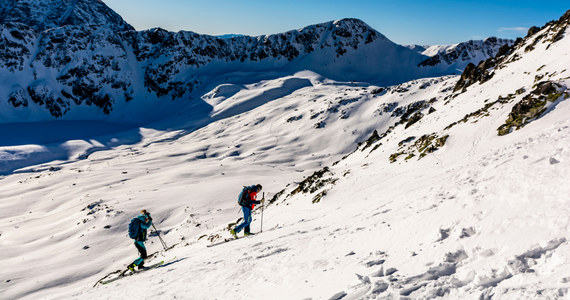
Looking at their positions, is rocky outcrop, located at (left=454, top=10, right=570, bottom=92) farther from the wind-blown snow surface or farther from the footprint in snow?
the footprint in snow

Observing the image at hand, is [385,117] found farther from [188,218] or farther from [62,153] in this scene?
[62,153]

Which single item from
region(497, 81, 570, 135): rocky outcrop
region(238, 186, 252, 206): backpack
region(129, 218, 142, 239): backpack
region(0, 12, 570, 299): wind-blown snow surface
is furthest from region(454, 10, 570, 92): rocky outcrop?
region(129, 218, 142, 239): backpack

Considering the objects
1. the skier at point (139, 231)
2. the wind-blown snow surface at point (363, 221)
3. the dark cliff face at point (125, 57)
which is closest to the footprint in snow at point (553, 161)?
the wind-blown snow surface at point (363, 221)

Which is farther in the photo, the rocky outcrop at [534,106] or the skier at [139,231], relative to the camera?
the rocky outcrop at [534,106]

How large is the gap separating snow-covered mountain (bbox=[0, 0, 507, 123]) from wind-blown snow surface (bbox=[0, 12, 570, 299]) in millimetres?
82729

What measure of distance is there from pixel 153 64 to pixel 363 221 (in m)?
141

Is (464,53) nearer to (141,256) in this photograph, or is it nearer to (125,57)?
(125,57)

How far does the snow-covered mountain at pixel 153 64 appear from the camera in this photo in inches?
4579

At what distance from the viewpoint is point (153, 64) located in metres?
132

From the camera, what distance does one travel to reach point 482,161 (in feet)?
36.3

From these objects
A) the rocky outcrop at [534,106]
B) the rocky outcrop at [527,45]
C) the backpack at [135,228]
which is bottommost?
the backpack at [135,228]

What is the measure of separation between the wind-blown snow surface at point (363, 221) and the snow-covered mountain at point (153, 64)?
271ft

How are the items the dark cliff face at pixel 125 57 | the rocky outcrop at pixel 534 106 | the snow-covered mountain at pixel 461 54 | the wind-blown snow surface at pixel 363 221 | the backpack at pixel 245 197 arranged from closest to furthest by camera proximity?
1. the wind-blown snow surface at pixel 363 221
2. the rocky outcrop at pixel 534 106
3. the backpack at pixel 245 197
4. the dark cliff face at pixel 125 57
5. the snow-covered mountain at pixel 461 54

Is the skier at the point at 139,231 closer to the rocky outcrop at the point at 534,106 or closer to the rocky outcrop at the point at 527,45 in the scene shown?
the rocky outcrop at the point at 534,106
